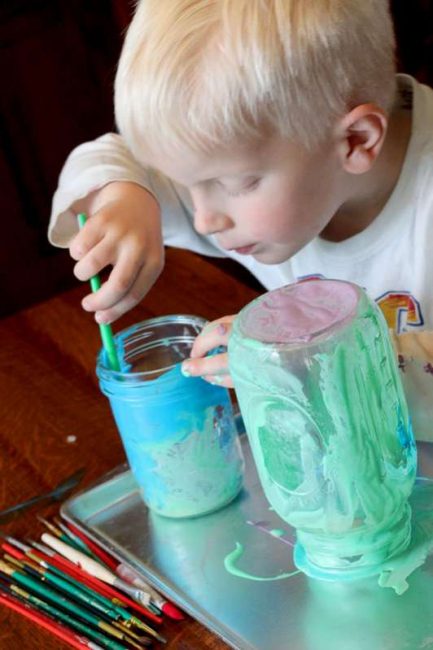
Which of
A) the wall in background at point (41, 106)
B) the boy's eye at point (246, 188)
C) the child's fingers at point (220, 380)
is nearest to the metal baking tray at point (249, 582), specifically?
the child's fingers at point (220, 380)

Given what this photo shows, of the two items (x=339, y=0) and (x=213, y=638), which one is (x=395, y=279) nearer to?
(x=339, y=0)

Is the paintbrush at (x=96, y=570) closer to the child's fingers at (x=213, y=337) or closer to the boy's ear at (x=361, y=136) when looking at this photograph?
the child's fingers at (x=213, y=337)

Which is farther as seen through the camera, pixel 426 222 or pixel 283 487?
pixel 426 222

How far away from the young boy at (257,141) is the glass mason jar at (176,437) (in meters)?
0.04

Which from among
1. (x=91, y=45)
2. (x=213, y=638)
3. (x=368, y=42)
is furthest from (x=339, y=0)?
(x=91, y=45)

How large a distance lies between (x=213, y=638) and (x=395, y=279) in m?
0.45

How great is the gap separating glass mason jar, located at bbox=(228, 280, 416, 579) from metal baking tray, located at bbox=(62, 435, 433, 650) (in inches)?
1.3

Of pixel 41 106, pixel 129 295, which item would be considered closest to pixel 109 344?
pixel 129 295

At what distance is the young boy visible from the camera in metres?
0.72

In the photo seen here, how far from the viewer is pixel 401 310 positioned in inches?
37.4

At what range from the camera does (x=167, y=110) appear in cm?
73

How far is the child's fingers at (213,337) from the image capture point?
0.72m

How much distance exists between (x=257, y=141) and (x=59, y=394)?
Answer: 38 cm

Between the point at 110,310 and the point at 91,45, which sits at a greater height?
the point at 110,310
